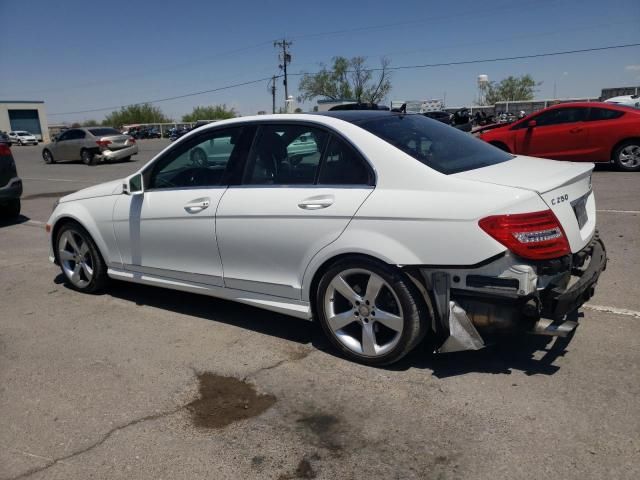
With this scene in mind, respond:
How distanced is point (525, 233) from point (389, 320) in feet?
3.17

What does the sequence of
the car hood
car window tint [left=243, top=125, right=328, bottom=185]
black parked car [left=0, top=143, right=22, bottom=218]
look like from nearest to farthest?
car window tint [left=243, top=125, right=328, bottom=185]
the car hood
black parked car [left=0, top=143, right=22, bottom=218]

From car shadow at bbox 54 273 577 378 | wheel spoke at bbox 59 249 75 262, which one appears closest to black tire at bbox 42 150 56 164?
wheel spoke at bbox 59 249 75 262

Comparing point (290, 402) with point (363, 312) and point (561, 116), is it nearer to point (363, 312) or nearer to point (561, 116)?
point (363, 312)

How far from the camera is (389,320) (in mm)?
3412

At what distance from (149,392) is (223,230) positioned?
4.03 feet

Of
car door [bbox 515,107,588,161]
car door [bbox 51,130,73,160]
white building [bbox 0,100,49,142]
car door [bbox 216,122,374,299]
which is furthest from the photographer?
white building [bbox 0,100,49,142]

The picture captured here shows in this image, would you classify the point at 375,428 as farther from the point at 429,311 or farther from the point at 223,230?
the point at 223,230

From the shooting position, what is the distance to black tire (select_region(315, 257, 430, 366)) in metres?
3.28

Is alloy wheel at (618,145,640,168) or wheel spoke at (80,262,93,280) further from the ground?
alloy wheel at (618,145,640,168)

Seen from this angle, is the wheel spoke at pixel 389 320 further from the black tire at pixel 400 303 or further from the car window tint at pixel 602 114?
the car window tint at pixel 602 114

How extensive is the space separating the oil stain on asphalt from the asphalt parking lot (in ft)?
0.04

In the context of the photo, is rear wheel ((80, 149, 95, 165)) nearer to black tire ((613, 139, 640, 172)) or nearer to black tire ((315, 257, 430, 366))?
black tire ((613, 139, 640, 172))

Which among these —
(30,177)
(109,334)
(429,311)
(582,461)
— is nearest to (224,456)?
(429,311)

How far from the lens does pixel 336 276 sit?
353 cm
